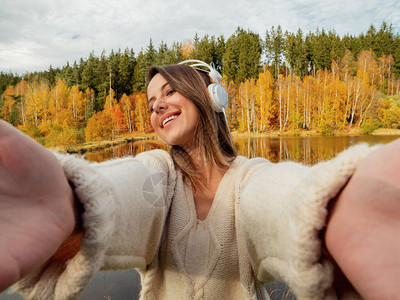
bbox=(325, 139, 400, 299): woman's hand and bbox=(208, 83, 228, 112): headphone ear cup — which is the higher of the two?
bbox=(208, 83, 228, 112): headphone ear cup

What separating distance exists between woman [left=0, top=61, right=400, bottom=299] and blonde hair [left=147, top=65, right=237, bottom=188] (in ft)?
0.68

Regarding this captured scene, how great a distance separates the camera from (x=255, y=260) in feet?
2.57

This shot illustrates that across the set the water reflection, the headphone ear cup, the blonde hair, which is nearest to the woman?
the blonde hair

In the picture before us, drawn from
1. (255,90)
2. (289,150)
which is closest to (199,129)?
(289,150)

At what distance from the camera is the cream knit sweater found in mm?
414

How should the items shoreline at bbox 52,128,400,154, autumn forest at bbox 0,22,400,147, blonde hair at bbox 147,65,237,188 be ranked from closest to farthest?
blonde hair at bbox 147,65,237,188 < shoreline at bbox 52,128,400,154 < autumn forest at bbox 0,22,400,147

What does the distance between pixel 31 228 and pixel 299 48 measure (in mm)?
41164

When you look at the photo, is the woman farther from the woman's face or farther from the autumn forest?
the autumn forest

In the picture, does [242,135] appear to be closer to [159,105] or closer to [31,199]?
[159,105]

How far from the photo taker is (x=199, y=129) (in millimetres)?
1275

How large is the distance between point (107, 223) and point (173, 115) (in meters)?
0.84

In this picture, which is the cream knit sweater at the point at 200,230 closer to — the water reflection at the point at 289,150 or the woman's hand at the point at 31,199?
the woman's hand at the point at 31,199

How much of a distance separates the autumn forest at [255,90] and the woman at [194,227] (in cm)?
1770

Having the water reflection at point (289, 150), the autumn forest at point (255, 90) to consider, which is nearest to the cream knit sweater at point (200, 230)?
the water reflection at point (289, 150)
